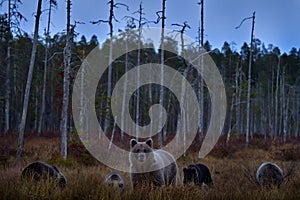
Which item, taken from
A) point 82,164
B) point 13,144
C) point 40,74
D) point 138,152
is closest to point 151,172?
point 138,152

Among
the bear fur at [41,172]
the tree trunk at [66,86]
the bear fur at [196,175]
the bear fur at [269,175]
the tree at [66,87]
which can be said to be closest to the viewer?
the bear fur at [41,172]

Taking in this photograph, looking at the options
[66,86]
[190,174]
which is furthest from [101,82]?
[190,174]

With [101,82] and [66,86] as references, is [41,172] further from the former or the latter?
[101,82]

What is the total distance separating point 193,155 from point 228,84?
122ft

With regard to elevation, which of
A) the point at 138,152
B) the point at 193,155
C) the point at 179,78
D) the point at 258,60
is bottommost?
the point at 193,155

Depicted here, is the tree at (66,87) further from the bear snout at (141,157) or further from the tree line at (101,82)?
the bear snout at (141,157)

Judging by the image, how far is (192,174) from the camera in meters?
9.45

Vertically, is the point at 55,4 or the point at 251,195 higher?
the point at 55,4

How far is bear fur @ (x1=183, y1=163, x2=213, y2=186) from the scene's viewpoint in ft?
30.8

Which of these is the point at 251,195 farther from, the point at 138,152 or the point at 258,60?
the point at 258,60

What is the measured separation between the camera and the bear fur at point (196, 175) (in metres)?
9.37

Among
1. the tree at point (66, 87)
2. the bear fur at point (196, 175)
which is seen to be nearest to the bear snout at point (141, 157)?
the bear fur at point (196, 175)

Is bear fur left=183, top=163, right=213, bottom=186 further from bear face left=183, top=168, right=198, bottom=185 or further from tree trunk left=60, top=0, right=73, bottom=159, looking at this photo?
tree trunk left=60, top=0, right=73, bottom=159

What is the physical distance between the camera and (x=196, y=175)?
941 centimetres
